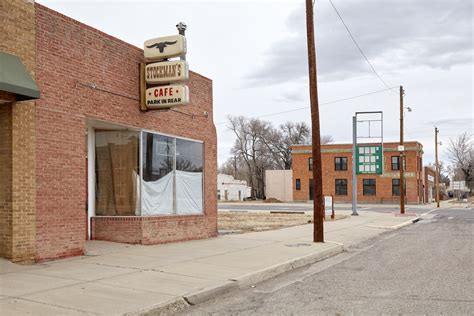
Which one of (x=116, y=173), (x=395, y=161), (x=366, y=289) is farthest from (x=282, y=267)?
(x=395, y=161)

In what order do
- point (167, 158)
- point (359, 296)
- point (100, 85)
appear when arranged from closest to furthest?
point (359, 296)
point (100, 85)
point (167, 158)

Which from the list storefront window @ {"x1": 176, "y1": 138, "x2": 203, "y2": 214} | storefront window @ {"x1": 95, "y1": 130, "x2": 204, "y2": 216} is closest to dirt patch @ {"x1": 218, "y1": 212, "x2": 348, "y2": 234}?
storefront window @ {"x1": 176, "y1": 138, "x2": 203, "y2": 214}

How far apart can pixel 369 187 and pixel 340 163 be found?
4655mm

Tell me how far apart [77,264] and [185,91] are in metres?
4.99

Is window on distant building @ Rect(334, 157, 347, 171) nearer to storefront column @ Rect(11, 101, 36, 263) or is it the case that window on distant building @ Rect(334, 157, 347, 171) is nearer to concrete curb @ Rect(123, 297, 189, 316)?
storefront column @ Rect(11, 101, 36, 263)

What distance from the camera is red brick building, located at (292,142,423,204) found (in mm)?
62500

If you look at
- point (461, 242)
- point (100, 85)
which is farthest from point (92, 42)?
point (461, 242)

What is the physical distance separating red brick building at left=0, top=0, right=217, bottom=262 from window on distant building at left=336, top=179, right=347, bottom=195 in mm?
50144

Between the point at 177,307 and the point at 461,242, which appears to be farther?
the point at 461,242

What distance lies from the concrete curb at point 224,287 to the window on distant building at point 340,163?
174ft

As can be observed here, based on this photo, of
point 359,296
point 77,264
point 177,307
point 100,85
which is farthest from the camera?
point 100,85

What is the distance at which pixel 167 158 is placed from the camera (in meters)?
15.0

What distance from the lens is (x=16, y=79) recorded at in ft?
31.1

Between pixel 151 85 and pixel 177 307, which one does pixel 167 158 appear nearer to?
pixel 151 85
